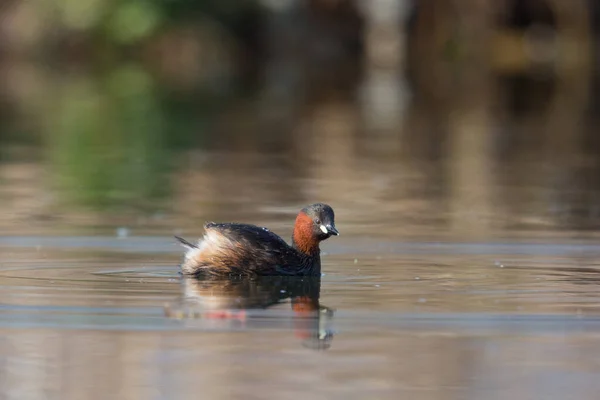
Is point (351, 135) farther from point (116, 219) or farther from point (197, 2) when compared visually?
point (197, 2)

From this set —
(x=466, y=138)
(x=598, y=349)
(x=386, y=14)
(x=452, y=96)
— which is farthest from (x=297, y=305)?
(x=386, y=14)

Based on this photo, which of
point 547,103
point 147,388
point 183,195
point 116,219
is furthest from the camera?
point 547,103

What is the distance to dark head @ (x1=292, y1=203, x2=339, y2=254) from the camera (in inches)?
345

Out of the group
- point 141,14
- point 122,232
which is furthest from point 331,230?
point 141,14

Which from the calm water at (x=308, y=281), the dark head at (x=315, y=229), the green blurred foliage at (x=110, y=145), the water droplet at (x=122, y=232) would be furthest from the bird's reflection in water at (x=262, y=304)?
the green blurred foliage at (x=110, y=145)

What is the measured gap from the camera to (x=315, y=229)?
8.81 m

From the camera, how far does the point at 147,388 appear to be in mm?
5957

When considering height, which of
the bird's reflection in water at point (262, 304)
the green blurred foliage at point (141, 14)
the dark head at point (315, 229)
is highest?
the green blurred foliage at point (141, 14)

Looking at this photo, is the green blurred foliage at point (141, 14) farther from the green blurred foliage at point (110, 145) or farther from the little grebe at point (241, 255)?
the little grebe at point (241, 255)

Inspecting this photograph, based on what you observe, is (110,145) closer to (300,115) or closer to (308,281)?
(300,115)

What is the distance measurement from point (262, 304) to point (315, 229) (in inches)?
41.3

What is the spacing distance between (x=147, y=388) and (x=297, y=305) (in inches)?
78.7

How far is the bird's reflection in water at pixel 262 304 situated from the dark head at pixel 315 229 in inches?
8.0

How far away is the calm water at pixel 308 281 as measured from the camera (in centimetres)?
624
